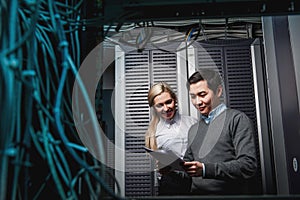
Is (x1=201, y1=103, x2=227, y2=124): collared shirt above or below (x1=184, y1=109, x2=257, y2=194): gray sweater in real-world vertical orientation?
above

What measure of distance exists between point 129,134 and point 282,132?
2.69ft

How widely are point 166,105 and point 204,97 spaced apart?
0.76ft

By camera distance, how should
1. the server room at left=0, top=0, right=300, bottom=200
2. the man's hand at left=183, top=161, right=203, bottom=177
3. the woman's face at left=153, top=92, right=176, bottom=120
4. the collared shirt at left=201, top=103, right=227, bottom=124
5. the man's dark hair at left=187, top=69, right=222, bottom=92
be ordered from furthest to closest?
the woman's face at left=153, top=92, right=176, bottom=120 < the man's dark hair at left=187, top=69, right=222, bottom=92 < the collared shirt at left=201, top=103, right=227, bottom=124 < the man's hand at left=183, top=161, right=203, bottom=177 < the server room at left=0, top=0, right=300, bottom=200

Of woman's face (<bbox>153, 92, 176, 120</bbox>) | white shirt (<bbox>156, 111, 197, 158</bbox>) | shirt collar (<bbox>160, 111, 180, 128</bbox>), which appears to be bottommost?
white shirt (<bbox>156, 111, 197, 158</bbox>)

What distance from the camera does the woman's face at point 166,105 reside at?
1.71 metres

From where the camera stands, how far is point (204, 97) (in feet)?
5.21

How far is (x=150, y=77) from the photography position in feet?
6.15

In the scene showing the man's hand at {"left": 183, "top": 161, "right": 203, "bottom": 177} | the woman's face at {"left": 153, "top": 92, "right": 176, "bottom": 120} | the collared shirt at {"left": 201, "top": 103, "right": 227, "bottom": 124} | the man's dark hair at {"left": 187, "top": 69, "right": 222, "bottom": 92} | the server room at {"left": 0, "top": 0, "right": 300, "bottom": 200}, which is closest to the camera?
the server room at {"left": 0, "top": 0, "right": 300, "bottom": 200}

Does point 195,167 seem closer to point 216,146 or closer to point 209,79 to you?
point 216,146

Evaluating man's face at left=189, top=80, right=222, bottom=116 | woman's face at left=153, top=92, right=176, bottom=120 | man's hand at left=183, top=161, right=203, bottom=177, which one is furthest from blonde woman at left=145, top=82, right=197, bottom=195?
man's hand at left=183, top=161, right=203, bottom=177

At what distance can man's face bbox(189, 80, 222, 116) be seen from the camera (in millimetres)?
1569

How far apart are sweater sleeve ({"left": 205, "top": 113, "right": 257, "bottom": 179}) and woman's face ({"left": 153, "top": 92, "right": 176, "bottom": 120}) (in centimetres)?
46

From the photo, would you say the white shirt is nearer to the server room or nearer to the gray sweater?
the server room

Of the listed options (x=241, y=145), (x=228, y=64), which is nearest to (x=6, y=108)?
(x=241, y=145)
